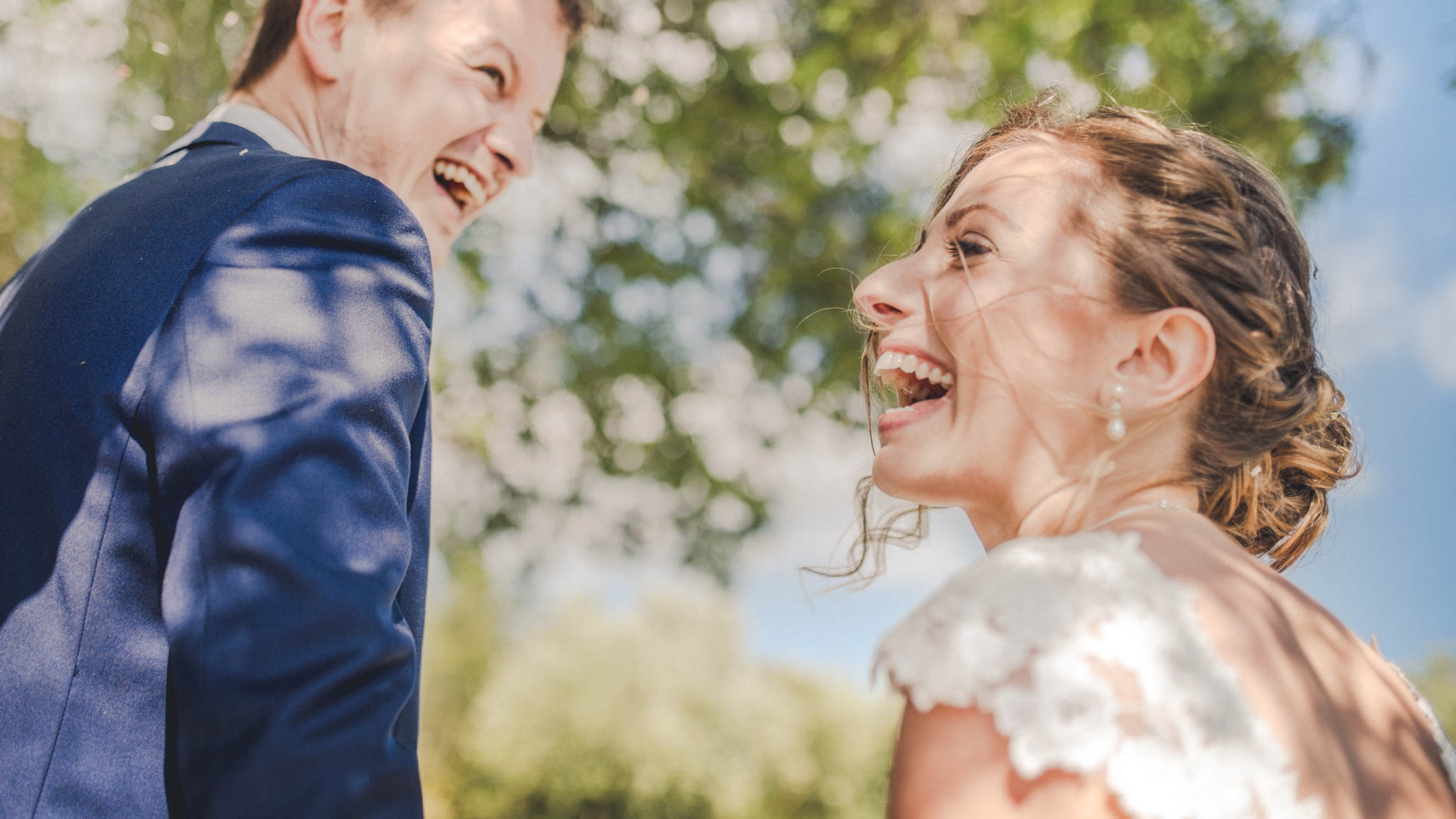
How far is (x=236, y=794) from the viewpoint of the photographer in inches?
52.5

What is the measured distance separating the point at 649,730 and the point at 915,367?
80.5 feet

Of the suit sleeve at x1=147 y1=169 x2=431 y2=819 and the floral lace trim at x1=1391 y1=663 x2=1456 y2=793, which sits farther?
the floral lace trim at x1=1391 y1=663 x2=1456 y2=793

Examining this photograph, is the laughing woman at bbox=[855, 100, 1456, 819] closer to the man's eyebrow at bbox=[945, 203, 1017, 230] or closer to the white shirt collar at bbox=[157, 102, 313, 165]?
the man's eyebrow at bbox=[945, 203, 1017, 230]

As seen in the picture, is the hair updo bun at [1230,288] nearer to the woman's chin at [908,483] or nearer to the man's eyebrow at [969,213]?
the man's eyebrow at [969,213]

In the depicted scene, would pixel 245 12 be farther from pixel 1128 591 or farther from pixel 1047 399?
pixel 1128 591

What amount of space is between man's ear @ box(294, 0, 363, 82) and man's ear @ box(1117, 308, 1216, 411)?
1796mm

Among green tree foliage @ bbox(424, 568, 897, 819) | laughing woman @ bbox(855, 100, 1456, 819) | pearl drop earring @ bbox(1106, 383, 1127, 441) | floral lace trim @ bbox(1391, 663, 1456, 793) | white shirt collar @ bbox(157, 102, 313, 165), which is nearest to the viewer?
laughing woman @ bbox(855, 100, 1456, 819)

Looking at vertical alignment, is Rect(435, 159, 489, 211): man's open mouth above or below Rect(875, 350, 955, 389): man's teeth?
below

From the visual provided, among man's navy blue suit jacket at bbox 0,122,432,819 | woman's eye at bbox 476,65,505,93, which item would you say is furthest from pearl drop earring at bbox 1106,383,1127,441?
woman's eye at bbox 476,65,505,93

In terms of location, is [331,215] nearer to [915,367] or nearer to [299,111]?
[299,111]

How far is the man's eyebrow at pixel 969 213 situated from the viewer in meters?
2.17

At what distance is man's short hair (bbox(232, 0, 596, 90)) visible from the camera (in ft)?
7.95

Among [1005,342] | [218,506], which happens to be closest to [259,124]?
[218,506]

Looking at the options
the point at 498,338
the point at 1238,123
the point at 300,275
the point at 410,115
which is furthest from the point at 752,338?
the point at 300,275
